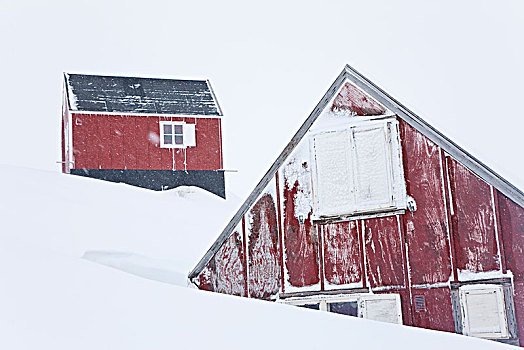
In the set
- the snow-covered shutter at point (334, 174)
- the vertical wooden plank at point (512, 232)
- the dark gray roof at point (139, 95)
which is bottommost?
the vertical wooden plank at point (512, 232)

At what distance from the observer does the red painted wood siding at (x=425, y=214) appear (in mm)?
9586

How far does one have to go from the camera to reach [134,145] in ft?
87.5

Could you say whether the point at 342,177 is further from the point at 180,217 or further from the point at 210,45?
the point at 210,45

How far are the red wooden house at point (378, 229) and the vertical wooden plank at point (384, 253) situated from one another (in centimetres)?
1

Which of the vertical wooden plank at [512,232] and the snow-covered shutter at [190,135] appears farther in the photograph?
the snow-covered shutter at [190,135]

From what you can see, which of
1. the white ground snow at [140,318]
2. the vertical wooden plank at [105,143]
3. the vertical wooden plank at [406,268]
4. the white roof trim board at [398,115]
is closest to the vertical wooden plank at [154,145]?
the vertical wooden plank at [105,143]

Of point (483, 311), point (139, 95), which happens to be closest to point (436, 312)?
point (483, 311)

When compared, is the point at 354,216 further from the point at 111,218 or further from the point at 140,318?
the point at 111,218

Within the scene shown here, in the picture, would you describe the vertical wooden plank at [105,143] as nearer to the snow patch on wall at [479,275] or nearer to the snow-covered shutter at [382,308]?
the snow-covered shutter at [382,308]

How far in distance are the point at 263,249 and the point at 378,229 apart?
1.76 metres

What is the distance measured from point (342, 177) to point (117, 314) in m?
5.30

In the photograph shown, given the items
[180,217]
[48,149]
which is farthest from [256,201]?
[48,149]

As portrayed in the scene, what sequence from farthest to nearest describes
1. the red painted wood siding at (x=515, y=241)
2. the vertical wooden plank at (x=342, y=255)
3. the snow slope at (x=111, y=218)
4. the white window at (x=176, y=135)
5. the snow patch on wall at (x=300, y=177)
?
the white window at (x=176, y=135), the snow slope at (x=111, y=218), the snow patch on wall at (x=300, y=177), the vertical wooden plank at (x=342, y=255), the red painted wood siding at (x=515, y=241)

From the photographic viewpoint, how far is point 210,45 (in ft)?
442
